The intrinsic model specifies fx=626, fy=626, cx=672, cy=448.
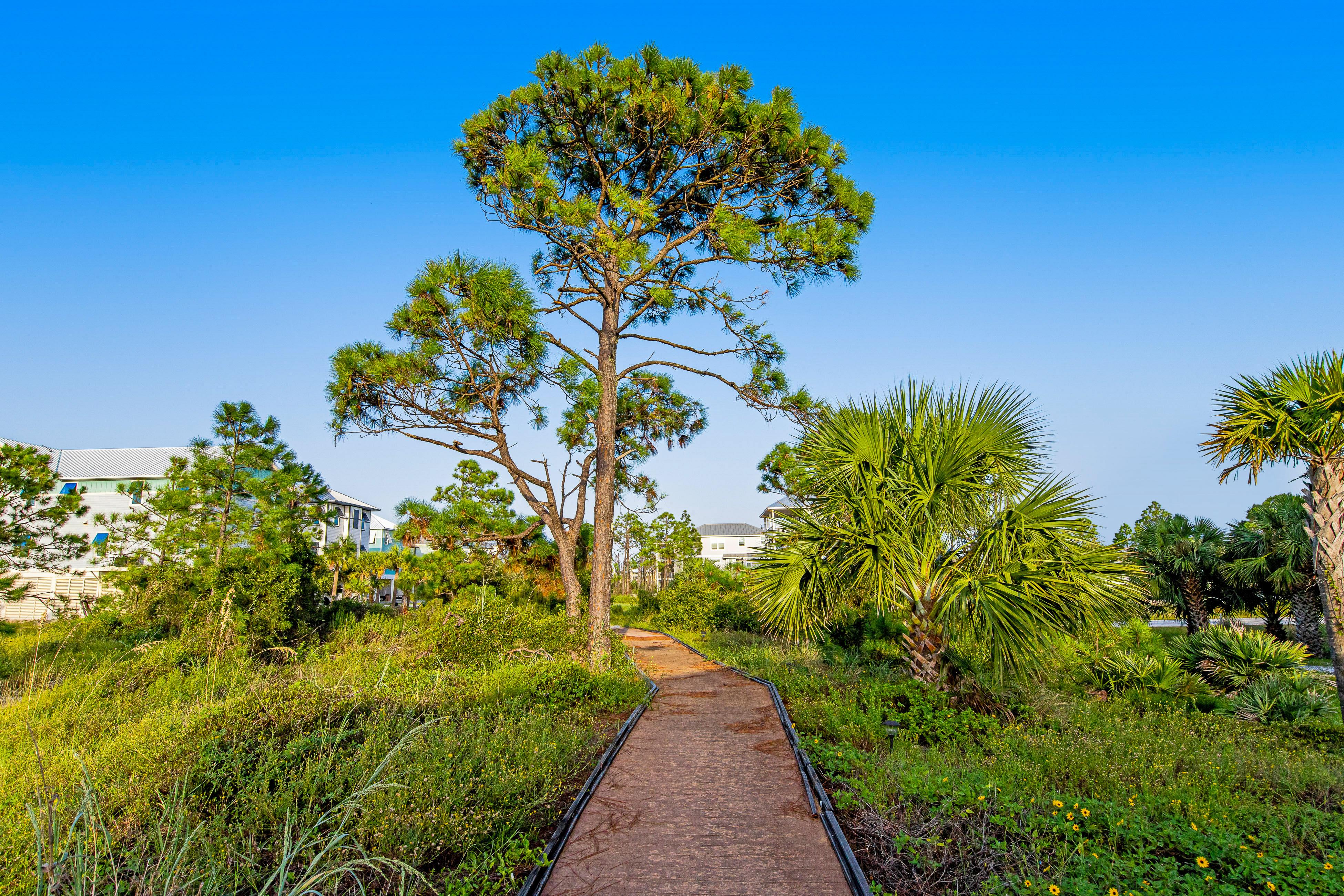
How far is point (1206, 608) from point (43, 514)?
2903 centimetres

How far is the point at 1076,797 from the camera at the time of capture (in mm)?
4156

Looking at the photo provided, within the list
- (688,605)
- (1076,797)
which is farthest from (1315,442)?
(688,605)

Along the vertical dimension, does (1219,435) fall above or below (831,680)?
above

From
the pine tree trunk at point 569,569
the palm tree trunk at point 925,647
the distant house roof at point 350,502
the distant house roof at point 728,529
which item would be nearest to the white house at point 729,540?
the distant house roof at point 728,529

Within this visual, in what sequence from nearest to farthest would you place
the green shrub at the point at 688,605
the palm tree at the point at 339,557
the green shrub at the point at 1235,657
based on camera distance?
the green shrub at the point at 1235,657, the palm tree at the point at 339,557, the green shrub at the point at 688,605

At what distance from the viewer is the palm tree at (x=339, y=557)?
1803cm

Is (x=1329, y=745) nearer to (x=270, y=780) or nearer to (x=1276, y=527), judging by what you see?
(x=270, y=780)

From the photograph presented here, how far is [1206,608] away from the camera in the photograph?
1919 centimetres

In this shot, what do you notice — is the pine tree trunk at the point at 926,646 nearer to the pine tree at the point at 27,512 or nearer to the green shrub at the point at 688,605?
the green shrub at the point at 688,605

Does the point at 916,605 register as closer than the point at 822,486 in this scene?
Yes

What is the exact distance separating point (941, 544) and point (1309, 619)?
17.6m

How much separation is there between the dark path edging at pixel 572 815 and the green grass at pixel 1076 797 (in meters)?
1.83

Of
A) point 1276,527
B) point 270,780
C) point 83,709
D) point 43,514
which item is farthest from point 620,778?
point 1276,527

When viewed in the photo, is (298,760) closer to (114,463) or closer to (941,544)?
(941,544)
